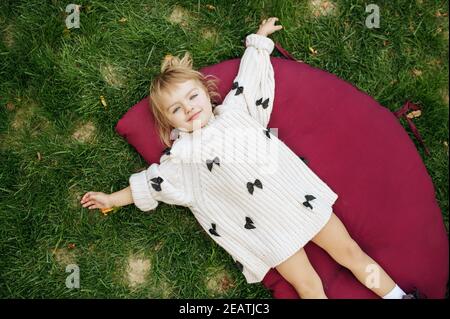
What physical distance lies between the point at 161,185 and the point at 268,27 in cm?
126

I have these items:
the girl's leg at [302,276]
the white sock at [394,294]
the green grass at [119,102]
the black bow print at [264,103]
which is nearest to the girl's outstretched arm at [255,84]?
the black bow print at [264,103]

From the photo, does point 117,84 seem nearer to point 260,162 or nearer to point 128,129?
point 128,129

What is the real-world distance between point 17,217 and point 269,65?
1832 millimetres

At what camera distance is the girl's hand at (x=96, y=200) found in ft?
9.87

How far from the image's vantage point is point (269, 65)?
305cm

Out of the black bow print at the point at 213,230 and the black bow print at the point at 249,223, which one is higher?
the black bow print at the point at 249,223

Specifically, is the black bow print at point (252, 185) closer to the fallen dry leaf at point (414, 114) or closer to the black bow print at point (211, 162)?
the black bow print at point (211, 162)

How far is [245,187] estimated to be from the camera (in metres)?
2.72

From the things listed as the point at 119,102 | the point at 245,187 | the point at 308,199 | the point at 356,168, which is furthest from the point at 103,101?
the point at 356,168

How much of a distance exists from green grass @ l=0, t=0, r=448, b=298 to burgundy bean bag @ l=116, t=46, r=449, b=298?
0.78 ft

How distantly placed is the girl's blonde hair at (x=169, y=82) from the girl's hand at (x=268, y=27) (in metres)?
0.47

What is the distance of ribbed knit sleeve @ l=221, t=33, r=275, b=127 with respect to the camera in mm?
2922

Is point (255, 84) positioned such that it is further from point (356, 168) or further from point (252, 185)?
point (356, 168)

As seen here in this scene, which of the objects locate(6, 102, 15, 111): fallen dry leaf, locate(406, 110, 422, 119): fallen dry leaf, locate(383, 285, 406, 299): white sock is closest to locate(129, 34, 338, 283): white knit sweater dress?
locate(383, 285, 406, 299): white sock
